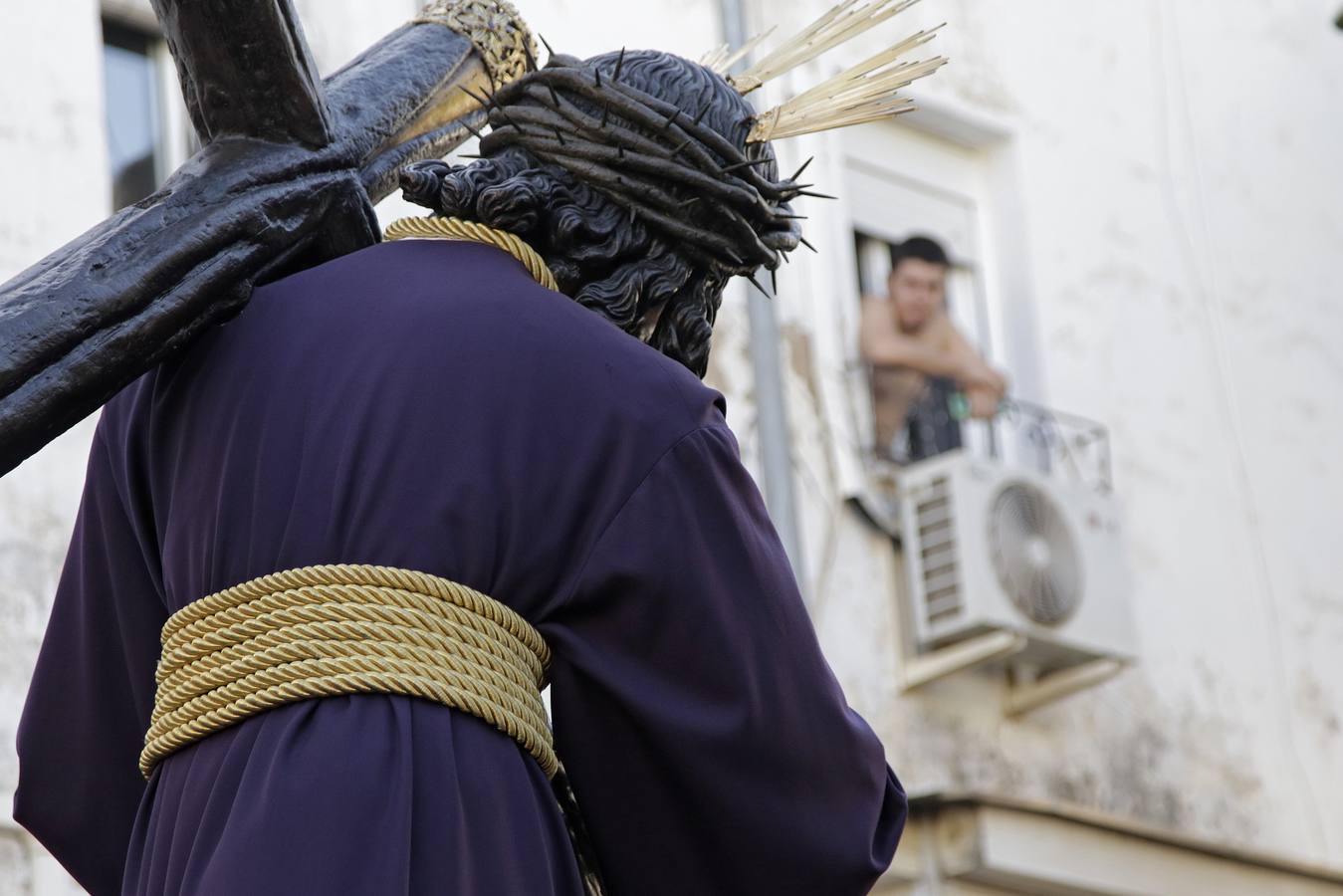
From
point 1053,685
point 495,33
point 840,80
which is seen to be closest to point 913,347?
point 1053,685

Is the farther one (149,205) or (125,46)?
(125,46)

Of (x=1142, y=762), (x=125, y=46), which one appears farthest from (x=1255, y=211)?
(x=125, y=46)

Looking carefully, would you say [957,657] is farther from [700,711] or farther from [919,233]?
[700,711]

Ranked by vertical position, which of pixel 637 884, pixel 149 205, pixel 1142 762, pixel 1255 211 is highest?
pixel 1255 211

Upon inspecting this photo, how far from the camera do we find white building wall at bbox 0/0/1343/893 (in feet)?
30.7

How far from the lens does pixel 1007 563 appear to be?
9.30 m

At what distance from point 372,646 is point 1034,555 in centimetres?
734

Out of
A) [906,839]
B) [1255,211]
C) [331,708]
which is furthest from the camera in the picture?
[1255,211]

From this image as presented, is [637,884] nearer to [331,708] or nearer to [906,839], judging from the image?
[331,708]

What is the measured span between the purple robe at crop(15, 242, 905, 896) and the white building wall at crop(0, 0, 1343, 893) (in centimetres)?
619

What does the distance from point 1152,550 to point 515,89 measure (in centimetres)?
804

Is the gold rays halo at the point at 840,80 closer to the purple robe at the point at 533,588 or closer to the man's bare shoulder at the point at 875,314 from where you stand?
the purple robe at the point at 533,588

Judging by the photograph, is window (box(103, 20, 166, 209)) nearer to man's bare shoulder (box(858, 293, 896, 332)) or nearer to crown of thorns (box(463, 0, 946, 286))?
man's bare shoulder (box(858, 293, 896, 332))

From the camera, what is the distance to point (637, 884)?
88.8 inches
